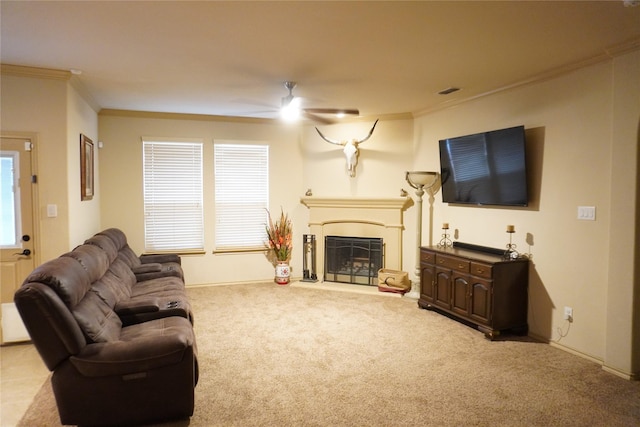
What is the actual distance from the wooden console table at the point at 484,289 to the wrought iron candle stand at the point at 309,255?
2.24m

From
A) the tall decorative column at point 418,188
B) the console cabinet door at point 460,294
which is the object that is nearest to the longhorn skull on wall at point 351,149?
the tall decorative column at point 418,188

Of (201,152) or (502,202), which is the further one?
(201,152)

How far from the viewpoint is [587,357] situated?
3.44 meters

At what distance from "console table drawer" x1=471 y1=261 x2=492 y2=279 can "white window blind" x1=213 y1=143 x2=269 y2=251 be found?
336 centimetres

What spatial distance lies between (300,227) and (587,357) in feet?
13.6

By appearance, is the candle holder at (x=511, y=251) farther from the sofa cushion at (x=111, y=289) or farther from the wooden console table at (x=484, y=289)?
the sofa cushion at (x=111, y=289)

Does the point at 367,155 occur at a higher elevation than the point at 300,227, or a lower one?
higher

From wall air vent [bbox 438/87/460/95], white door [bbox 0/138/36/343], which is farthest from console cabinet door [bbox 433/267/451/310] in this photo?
white door [bbox 0/138/36/343]

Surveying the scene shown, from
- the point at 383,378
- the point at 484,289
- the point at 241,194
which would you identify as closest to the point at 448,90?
the point at 484,289

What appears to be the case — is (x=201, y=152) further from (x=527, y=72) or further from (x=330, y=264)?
(x=527, y=72)

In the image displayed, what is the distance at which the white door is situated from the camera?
3.67 metres

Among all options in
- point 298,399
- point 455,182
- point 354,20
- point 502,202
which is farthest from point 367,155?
point 298,399

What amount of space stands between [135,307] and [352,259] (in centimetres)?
368

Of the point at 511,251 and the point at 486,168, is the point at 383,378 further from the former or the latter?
the point at 486,168
